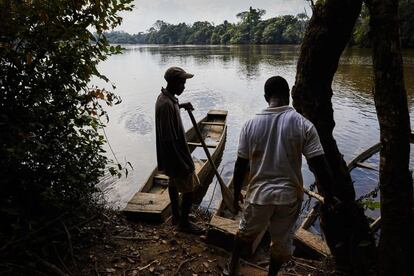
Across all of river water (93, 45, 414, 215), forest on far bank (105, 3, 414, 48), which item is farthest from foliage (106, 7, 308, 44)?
river water (93, 45, 414, 215)

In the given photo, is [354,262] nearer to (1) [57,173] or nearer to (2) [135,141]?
(1) [57,173]

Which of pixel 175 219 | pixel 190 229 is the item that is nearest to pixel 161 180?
pixel 175 219

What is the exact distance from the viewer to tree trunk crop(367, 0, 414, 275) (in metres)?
2.54

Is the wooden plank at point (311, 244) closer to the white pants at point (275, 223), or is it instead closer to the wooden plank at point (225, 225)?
the wooden plank at point (225, 225)

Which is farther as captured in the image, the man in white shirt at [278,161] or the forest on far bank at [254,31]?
the forest on far bank at [254,31]

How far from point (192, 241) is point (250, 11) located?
97092 mm

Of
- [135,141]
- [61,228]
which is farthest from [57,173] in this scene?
[135,141]

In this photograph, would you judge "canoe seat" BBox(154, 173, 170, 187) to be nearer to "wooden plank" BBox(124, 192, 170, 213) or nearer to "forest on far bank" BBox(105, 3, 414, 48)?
"wooden plank" BBox(124, 192, 170, 213)

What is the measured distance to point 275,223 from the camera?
121 inches

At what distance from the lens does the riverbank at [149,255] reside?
3.77 metres

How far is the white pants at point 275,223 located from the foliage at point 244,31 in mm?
51438

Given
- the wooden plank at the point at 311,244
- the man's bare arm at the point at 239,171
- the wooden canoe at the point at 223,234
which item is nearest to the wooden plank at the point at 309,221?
the wooden plank at the point at 311,244

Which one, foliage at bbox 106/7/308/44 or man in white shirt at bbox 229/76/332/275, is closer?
man in white shirt at bbox 229/76/332/275

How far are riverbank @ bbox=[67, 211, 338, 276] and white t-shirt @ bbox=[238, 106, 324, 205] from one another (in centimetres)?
147
